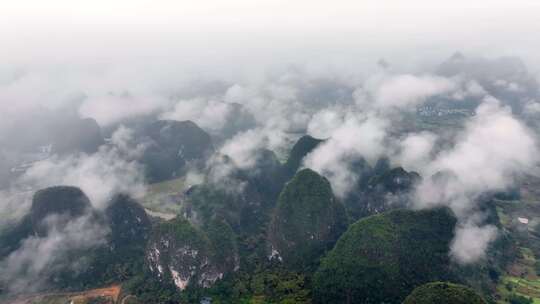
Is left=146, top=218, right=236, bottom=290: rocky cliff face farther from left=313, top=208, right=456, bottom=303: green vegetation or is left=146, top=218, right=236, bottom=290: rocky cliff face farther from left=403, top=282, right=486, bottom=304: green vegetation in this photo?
left=403, top=282, right=486, bottom=304: green vegetation

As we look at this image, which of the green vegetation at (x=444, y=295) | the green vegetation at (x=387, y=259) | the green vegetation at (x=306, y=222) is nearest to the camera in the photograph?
the green vegetation at (x=444, y=295)

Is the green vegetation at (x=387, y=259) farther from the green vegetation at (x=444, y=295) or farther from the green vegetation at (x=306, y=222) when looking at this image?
the green vegetation at (x=444, y=295)

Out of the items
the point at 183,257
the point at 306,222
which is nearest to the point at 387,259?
the point at 306,222

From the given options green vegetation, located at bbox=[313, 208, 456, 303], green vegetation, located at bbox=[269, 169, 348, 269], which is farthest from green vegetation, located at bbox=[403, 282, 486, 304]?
green vegetation, located at bbox=[269, 169, 348, 269]

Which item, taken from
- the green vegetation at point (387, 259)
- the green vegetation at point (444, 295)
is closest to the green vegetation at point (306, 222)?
the green vegetation at point (387, 259)

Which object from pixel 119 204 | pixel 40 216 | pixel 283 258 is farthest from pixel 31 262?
pixel 283 258

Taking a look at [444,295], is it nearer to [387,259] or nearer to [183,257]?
[387,259]

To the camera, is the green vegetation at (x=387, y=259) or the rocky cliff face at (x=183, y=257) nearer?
the green vegetation at (x=387, y=259)
